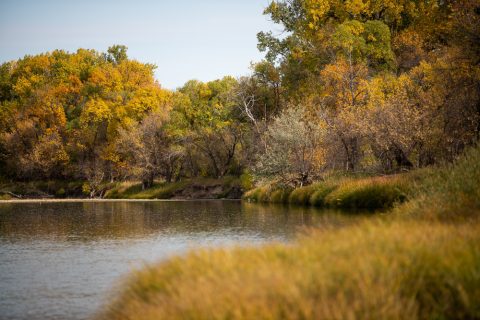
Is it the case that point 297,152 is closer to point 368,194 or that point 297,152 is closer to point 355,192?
point 355,192

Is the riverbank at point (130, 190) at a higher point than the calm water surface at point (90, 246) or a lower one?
higher

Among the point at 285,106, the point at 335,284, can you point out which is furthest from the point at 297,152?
the point at 335,284

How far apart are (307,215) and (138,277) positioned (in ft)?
65.4

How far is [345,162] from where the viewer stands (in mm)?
46406

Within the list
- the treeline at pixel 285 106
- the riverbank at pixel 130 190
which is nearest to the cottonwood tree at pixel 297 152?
the treeline at pixel 285 106

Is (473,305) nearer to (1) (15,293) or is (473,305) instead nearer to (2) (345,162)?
(1) (15,293)

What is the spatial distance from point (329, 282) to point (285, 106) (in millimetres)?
50423

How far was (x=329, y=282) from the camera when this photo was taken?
7.71 metres

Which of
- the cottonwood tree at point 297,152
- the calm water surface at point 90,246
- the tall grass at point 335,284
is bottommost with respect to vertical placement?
the calm water surface at point 90,246

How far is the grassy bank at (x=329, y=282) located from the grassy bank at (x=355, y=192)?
15392 mm

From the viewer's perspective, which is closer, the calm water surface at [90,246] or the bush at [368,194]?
the calm water surface at [90,246]

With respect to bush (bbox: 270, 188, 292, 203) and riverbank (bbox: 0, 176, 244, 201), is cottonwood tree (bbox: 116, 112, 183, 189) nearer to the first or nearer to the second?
riverbank (bbox: 0, 176, 244, 201)

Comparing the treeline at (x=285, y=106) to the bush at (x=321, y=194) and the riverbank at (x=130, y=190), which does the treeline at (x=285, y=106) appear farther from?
the bush at (x=321, y=194)

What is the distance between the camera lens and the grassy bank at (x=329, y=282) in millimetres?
7332
